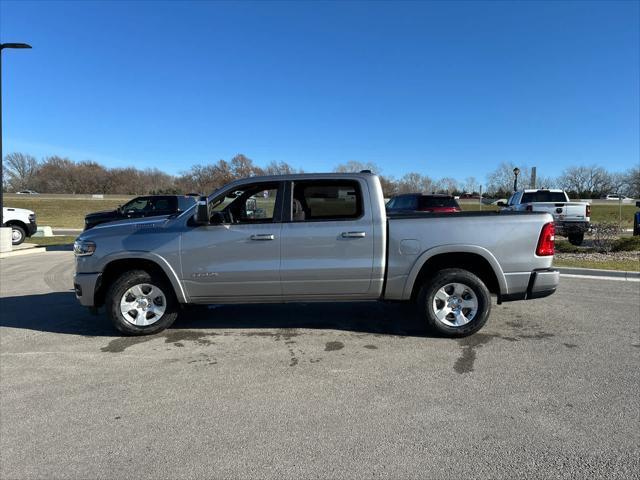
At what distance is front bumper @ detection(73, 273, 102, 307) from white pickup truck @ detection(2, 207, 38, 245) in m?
12.7

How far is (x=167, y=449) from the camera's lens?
2.92 m

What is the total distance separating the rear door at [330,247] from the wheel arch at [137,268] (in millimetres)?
1268

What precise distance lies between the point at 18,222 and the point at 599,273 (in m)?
18.0

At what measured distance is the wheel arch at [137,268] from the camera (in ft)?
16.7

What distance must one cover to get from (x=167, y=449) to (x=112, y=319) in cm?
270

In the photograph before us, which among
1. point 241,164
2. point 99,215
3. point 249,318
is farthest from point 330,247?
point 241,164

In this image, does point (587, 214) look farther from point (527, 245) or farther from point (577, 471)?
point (577, 471)

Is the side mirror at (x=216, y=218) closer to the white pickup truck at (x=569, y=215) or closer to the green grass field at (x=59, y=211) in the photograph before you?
A: the white pickup truck at (x=569, y=215)

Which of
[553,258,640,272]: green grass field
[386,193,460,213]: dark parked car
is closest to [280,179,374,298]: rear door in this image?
[553,258,640,272]: green grass field

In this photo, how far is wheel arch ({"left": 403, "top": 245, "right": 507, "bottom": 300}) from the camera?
498cm

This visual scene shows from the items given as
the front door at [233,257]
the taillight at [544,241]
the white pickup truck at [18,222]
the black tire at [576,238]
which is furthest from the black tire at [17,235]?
the black tire at [576,238]

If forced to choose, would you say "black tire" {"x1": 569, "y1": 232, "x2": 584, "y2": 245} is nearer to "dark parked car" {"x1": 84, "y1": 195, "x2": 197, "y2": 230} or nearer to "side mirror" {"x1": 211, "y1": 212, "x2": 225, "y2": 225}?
"dark parked car" {"x1": 84, "y1": 195, "x2": 197, "y2": 230}

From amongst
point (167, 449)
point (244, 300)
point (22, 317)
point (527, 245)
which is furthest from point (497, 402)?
point (22, 317)

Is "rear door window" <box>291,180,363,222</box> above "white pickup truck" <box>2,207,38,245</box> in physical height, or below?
above
